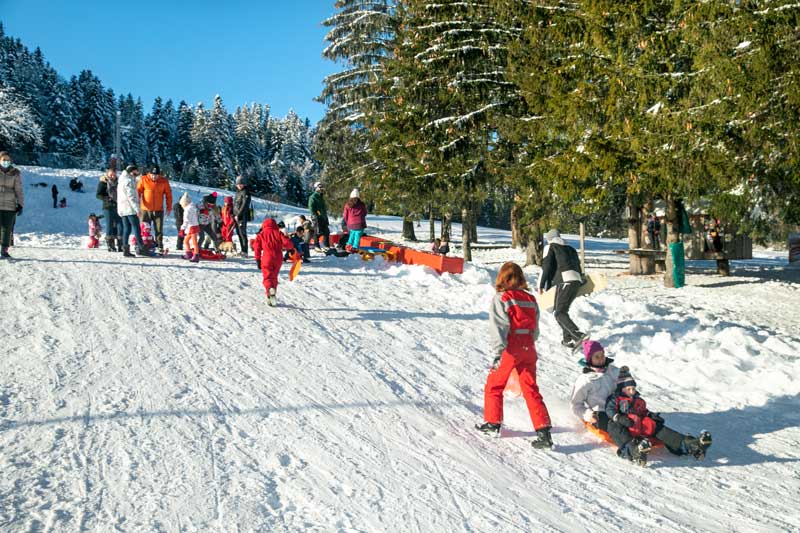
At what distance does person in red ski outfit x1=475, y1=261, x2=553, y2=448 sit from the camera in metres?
5.25

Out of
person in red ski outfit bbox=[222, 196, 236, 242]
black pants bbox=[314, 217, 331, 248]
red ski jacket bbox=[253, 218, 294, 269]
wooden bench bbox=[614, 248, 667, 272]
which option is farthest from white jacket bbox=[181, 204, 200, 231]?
wooden bench bbox=[614, 248, 667, 272]

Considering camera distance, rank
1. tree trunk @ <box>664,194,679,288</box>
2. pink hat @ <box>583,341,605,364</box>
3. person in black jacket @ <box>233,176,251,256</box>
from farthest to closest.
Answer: tree trunk @ <box>664,194,679,288</box> → person in black jacket @ <box>233,176,251,256</box> → pink hat @ <box>583,341,605,364</box>

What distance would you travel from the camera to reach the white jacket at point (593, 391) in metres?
5.61

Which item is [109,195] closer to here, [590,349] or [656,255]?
[590,349]

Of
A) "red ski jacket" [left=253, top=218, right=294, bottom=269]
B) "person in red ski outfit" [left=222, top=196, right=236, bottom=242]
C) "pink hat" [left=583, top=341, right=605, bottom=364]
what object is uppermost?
"person in red ski outfit" [left=222, top=196, right=236, bottom=242]

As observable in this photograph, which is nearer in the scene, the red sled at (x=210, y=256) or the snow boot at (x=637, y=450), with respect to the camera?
the snow boot at (x=637, y=450)

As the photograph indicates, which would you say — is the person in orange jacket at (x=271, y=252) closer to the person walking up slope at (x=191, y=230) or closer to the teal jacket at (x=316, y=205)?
the person walking up slope at (x=191, y=230)

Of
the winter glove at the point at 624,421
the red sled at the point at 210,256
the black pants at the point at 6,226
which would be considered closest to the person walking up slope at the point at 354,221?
the red sled at the point at 210,256

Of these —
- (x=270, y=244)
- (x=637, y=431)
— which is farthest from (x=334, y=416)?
(x=270, y=244)

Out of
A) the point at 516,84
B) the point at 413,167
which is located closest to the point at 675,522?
the point at 516,84

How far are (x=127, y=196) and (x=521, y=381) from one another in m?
9.69

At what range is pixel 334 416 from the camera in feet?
18.2

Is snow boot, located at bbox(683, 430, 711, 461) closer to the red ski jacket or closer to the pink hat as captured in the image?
the pink hat

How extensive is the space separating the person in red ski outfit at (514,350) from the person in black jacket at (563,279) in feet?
10.8
